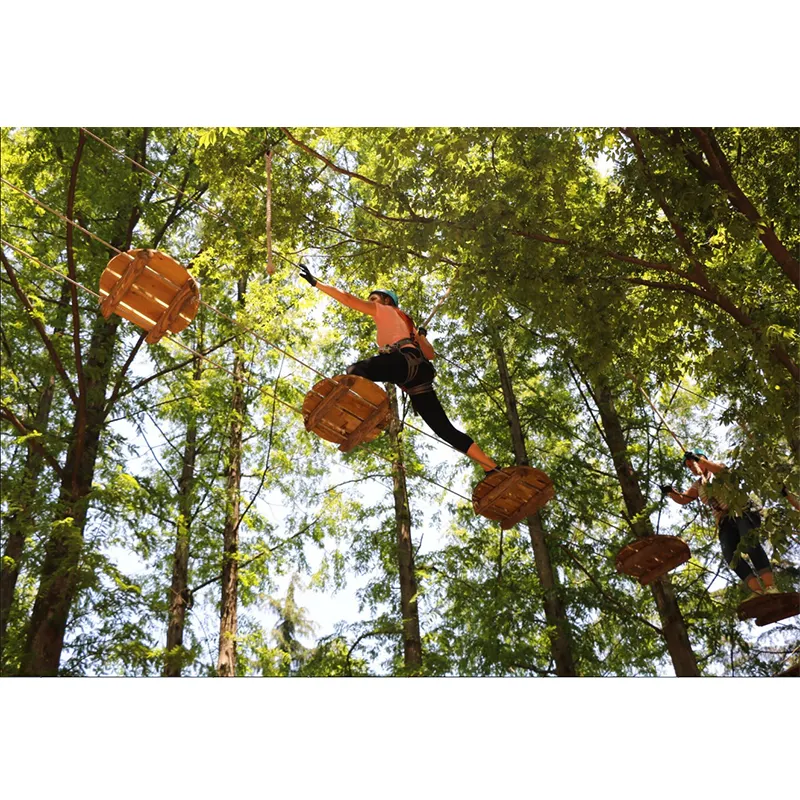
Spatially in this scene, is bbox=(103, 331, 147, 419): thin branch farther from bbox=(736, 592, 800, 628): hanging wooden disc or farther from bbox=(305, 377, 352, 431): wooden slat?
bbox=(736, 592, 800, 628): hanging wooden disc

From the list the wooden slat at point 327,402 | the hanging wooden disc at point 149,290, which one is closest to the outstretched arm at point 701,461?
the wooden slat at point 327,402

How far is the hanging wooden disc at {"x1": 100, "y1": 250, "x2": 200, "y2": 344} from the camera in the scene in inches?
151

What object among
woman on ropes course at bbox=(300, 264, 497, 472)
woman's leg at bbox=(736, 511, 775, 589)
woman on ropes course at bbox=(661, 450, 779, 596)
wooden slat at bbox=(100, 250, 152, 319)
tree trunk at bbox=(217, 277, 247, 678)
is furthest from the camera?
tree trunk at bbox=(217, 277, 247, 678)

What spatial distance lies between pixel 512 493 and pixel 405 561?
202 cm

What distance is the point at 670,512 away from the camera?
6285 mm

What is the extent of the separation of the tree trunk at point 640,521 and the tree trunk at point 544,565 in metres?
0.66

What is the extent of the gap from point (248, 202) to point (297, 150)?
1.61 ft

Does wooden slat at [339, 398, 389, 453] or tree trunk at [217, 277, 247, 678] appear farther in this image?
tree trunk at [217, 277, 247, 678]

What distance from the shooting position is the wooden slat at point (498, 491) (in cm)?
455

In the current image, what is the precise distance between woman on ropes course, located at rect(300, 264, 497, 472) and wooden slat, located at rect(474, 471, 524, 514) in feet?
0.37

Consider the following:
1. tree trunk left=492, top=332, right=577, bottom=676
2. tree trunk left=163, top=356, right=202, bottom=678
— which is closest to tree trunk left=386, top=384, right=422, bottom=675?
tree trunk left=492, top=332, right=577, bottom=676

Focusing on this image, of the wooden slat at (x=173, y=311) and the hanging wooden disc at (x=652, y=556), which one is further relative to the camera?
the hanging wooden disc at (x=652, y=556)

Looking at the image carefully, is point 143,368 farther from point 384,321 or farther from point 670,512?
point 670,512

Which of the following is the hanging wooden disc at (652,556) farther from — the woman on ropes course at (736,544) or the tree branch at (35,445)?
the tree branch at (35,445)
